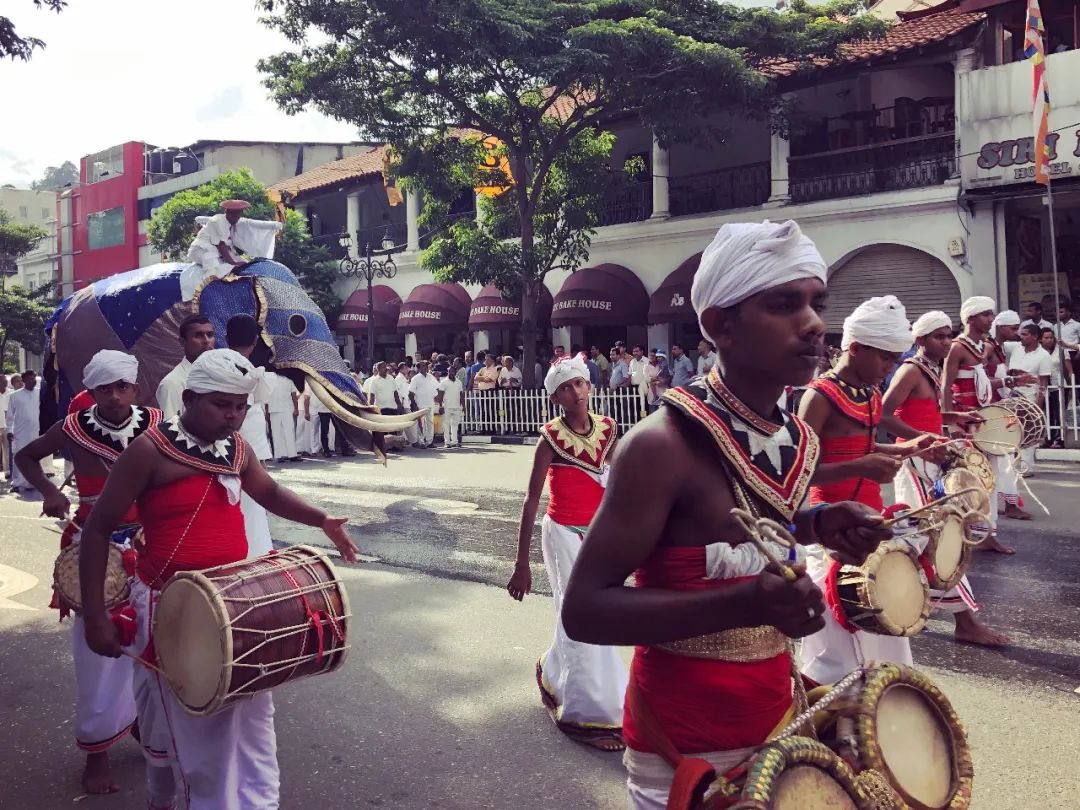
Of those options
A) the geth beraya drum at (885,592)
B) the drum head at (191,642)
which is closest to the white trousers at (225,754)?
the drum head at (191,642)

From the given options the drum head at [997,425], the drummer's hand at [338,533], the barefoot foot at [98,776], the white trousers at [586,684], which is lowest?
the barefoot foot at [98,776]

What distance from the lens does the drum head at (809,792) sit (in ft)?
6.09

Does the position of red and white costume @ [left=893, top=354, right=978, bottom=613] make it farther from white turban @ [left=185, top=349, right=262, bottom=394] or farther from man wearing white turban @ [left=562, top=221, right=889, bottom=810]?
man wearing white turban @ [left=562, top=221, right=889, bottom=810]

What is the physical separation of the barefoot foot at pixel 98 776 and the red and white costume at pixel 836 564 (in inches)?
121

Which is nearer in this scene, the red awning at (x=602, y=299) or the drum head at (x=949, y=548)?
the drum head at (x=949, y=548)

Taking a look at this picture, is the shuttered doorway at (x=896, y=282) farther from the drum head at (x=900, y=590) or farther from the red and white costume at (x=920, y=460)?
the drum head at (x=900, y=590)

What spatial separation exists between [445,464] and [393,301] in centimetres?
1733

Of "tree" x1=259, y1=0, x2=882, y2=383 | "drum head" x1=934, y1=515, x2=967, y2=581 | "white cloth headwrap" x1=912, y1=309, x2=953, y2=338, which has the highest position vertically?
"tree" x1=259, y1=0, x2=882, y2=383

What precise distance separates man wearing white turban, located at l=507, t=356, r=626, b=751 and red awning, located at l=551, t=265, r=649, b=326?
20624 mm

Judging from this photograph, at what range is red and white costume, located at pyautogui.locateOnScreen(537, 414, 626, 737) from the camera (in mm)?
4816

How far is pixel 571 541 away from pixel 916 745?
3.18 metres

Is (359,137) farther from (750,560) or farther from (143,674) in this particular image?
(750,560)

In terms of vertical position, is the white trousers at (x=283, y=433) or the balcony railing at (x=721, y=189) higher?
the balcony railing at (x=721, y=189)

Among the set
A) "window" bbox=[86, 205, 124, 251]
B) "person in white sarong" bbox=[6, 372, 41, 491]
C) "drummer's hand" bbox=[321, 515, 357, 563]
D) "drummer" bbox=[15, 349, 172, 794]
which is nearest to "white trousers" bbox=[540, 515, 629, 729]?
"drummer's hand" bbox=[321, 515, 357, 563]
